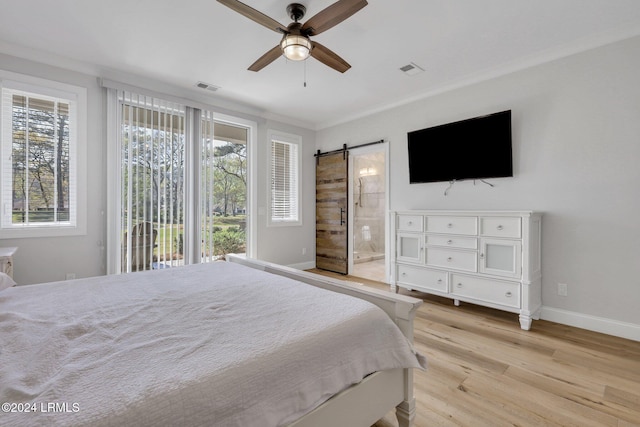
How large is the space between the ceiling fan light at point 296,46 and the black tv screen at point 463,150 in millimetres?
2156

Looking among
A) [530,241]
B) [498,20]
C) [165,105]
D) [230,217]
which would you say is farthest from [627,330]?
[165,105]

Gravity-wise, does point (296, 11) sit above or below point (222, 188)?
above

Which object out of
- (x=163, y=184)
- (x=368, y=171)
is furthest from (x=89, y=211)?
(x=368, y=171)

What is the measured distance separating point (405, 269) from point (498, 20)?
2635mm

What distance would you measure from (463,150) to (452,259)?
1273 mm

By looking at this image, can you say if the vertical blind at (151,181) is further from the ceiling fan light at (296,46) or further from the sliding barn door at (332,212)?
the sliding barn door at (332,212)

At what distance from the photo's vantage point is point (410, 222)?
360 cm

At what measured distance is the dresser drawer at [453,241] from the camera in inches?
120

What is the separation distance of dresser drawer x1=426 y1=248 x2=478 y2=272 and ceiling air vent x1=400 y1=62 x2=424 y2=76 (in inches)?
Result: 79.6

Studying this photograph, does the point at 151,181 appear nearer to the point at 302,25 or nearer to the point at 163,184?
the point at 163,184

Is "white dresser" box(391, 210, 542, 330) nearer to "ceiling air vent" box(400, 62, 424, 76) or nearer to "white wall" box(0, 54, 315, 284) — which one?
"ceiling air vent" box(400, 62, 424, 76)

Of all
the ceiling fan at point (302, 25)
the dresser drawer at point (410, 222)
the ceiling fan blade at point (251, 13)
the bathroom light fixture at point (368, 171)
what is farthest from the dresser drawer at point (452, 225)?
the ceiling fan blade at point (251, 13)

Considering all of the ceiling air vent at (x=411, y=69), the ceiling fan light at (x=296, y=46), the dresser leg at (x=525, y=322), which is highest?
the ceiling air vent at (x=411, y=69)

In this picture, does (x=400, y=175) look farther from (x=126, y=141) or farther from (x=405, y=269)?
(x=126, y=141)
